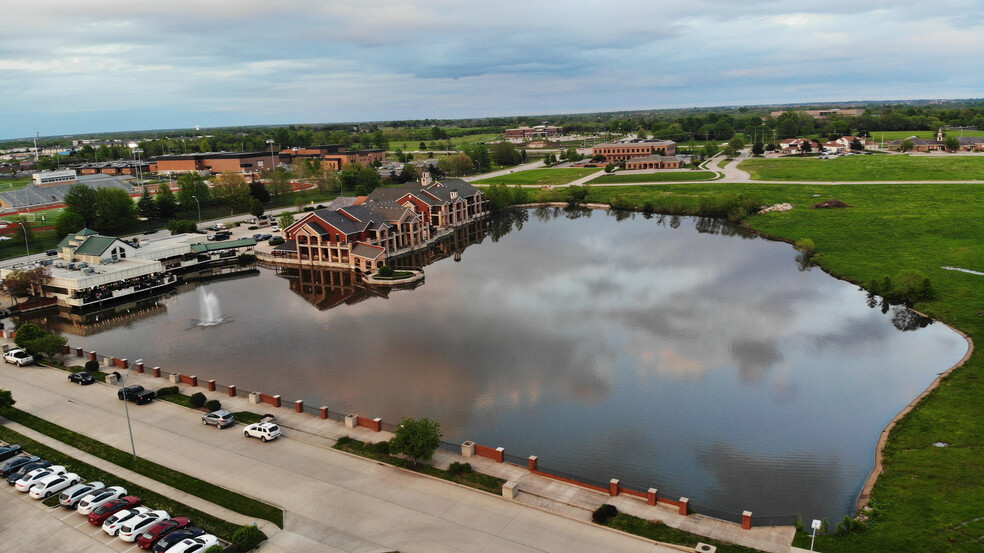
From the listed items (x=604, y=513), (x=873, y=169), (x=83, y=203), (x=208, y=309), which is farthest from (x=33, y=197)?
(x=873, y=169)

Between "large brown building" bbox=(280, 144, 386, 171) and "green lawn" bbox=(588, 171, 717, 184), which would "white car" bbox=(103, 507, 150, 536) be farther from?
"large brown building" bbox=(280, 144, 386, 171)

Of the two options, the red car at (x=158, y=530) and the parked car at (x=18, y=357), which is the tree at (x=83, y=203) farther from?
the red car at (x=158, y=530)

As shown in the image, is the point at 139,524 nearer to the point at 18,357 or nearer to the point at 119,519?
the point at 119,519

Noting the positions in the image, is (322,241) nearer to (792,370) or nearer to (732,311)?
(732,311)

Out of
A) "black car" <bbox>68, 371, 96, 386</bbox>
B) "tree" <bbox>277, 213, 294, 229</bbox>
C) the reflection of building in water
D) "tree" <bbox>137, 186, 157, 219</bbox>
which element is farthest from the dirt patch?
"tree" <bbox>137, 186, 157, 219</bbox>

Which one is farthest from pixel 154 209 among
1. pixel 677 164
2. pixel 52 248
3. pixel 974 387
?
pixel 677 164

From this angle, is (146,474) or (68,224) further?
(68,224)
